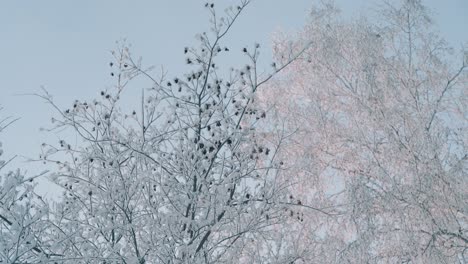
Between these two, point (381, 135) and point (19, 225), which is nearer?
point (19, 225)

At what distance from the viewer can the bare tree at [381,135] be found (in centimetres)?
481

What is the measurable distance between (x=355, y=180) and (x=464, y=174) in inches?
42.0

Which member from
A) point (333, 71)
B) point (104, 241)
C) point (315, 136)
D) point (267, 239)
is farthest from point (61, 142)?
→ point (333, 71)

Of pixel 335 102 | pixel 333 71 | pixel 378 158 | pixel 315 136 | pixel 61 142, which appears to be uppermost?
pixel 333 71

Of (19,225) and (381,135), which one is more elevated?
(381,135)

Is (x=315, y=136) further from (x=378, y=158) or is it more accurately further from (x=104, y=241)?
(x=104, y=241)

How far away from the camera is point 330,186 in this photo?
635cm

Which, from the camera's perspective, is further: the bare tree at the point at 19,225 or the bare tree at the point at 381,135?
the bare tree at the point at 381,135

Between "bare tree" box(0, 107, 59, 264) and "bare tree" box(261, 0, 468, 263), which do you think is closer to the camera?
"bare tree" box(0, 107, 59, 264)

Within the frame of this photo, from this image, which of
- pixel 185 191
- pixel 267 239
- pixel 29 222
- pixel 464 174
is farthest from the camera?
pixel 464 174

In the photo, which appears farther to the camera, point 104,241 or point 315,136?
point 315,136

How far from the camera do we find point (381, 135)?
18.6 ft

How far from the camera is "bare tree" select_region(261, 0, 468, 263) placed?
4812 millimetres

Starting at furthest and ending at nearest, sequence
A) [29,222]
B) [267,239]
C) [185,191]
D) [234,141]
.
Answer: [267,239] < [234,141] < [185,191] < [29,222]
